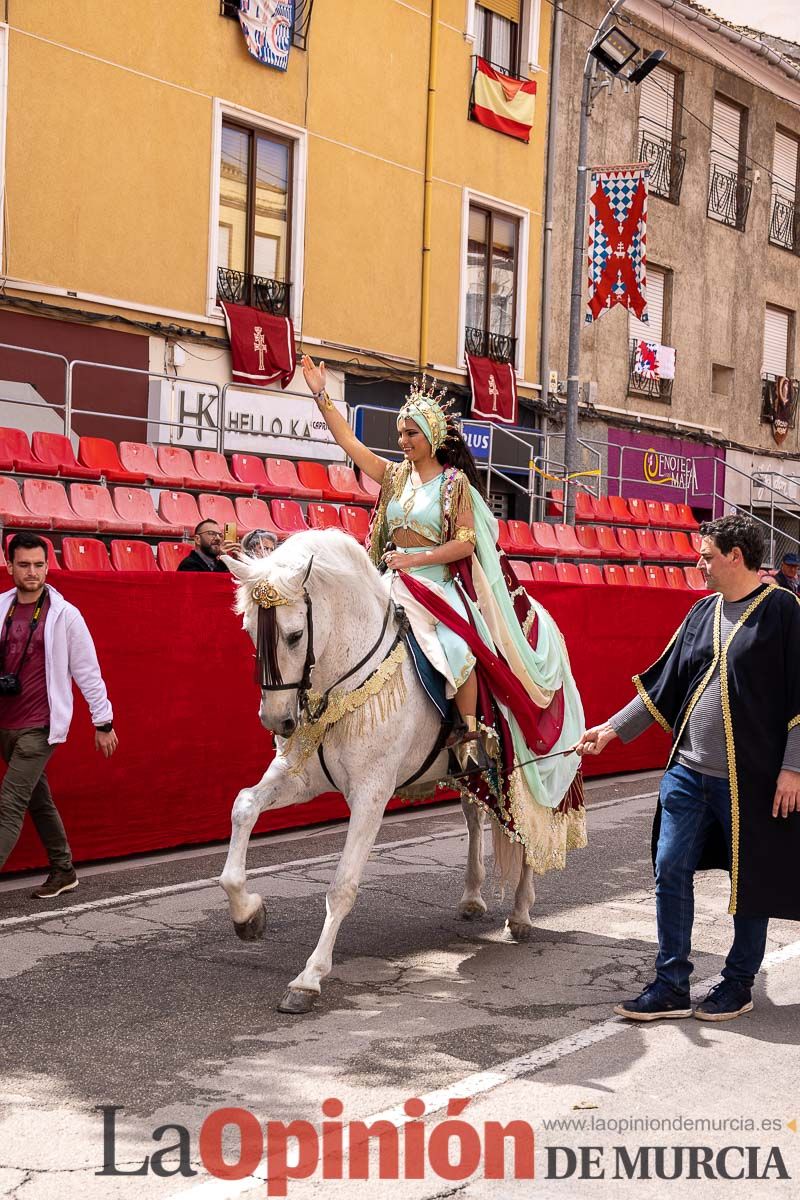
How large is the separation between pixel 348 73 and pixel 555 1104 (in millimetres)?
17885

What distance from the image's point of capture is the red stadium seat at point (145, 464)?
13.8m

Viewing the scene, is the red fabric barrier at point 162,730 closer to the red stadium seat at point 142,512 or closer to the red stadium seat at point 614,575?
the red stadium seat at point 142,512

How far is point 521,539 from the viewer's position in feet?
A: 56.5

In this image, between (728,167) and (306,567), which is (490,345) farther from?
(306,567)

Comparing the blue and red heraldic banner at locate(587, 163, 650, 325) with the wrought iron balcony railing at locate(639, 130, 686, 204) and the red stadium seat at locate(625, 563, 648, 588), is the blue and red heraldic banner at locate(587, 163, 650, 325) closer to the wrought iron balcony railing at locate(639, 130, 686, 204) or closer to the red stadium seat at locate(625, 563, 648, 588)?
the red stadium seat at locate(625, 563, 648, 588)

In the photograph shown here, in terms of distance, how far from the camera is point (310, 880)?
8.31m

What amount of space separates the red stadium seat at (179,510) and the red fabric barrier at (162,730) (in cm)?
350

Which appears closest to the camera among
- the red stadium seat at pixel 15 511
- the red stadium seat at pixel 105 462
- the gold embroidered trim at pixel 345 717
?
the gold embroidered trim at pixel 345 717

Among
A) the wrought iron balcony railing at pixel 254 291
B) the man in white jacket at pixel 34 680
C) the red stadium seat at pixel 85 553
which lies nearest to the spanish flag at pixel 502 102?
the wrought iron balcony railing at pixel 254 291

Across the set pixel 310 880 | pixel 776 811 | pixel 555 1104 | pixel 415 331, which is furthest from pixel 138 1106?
pixel 415 331

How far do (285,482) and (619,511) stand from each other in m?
7.36

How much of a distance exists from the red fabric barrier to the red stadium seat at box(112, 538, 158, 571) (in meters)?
1.58

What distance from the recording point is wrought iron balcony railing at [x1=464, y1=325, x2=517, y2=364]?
74.2 ft

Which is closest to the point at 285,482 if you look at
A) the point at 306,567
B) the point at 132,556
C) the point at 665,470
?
the point at 132,556
